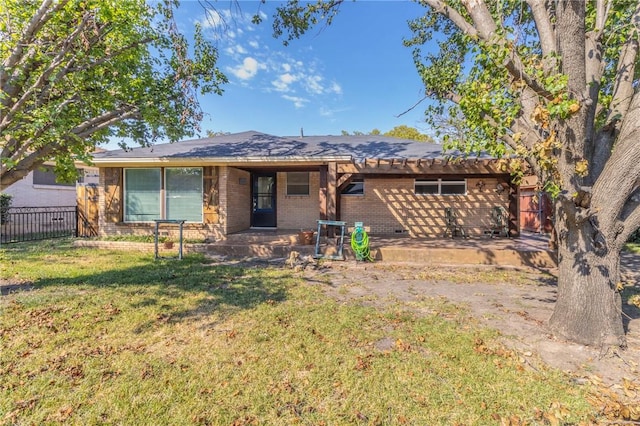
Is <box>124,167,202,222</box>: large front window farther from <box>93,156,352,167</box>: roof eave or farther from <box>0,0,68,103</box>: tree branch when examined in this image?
<box>0,0,68,103</box>: tree branch

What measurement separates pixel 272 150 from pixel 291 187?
2123 millimetres

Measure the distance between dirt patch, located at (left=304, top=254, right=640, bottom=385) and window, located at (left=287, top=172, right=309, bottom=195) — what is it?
4766mm

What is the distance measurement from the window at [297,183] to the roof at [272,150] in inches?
48.6

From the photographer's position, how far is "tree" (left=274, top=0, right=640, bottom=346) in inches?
129

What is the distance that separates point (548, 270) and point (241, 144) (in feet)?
33.9

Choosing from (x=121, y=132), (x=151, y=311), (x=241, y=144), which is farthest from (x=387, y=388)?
(x=241, y=144)

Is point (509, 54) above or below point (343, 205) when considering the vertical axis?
above

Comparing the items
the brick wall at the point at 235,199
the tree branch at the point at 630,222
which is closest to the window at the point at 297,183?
the brick wall at the point at 235,199

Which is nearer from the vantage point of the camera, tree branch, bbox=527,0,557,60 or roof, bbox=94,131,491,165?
tree branch, bbox=527,0,557,60

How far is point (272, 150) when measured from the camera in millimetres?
10188

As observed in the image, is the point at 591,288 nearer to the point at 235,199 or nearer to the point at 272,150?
the point at 272,150

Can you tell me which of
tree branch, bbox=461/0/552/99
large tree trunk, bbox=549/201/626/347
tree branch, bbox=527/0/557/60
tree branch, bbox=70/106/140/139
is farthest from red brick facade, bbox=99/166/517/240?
large tree trunk, bbox=549/201/626/347

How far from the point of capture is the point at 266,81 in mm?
15086

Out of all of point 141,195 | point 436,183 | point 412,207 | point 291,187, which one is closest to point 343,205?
point 291,187
